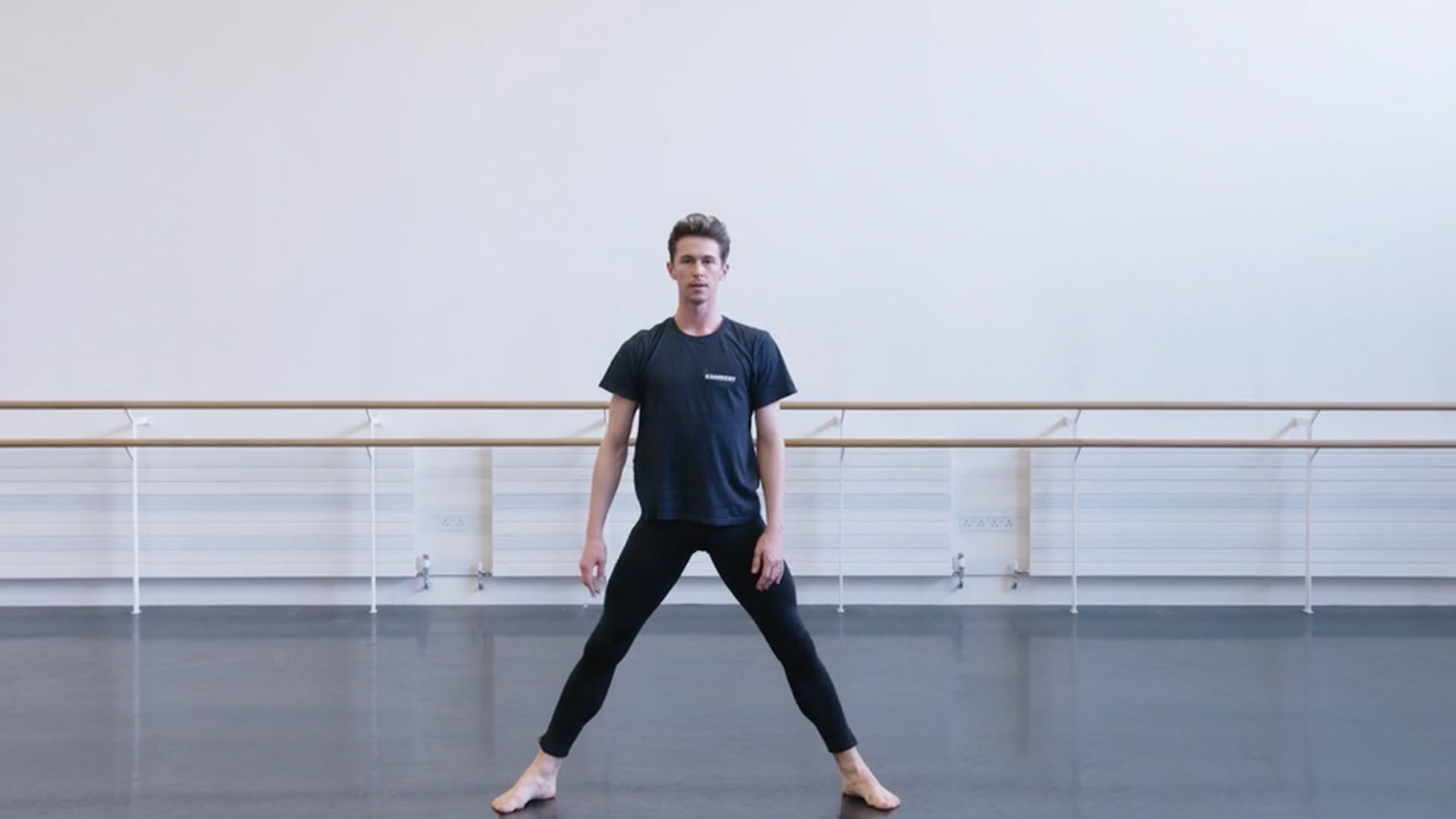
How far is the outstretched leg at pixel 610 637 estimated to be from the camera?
286cm

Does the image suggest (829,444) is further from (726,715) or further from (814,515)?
(726,715)

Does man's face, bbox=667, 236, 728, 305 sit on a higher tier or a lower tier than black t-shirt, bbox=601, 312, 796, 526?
higher

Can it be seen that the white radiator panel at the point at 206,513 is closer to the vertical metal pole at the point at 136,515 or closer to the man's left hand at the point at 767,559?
the vertical metal pole at the point at 136,515

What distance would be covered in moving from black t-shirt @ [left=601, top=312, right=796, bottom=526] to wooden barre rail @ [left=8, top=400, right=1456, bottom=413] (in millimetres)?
2599

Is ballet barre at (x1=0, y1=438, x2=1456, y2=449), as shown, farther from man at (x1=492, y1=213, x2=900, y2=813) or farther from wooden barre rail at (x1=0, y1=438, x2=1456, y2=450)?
man at (x1=492, y1=213, x2=900, y2=813)

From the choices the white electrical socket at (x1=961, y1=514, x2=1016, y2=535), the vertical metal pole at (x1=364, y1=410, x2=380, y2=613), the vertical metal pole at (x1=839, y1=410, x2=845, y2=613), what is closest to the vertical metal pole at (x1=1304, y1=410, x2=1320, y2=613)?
the white electrical socket at (x1=961, y1=514, x2=1016, y2=535)

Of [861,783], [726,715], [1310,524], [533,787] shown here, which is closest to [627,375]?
[533,787]

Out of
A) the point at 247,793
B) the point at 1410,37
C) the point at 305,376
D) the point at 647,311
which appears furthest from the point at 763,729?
the point at 1410,37

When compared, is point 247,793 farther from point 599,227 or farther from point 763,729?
point 599,227

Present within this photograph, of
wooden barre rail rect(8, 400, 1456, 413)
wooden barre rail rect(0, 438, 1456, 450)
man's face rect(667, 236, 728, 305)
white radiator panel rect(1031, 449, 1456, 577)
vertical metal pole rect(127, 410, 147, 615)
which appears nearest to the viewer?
man's face rect(667, 236, 728, 305)

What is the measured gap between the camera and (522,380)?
573 centimetres

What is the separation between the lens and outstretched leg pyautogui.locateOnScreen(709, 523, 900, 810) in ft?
9.34

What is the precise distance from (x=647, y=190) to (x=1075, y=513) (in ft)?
8.24

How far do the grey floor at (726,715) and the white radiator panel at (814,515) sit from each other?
11.0 inches
